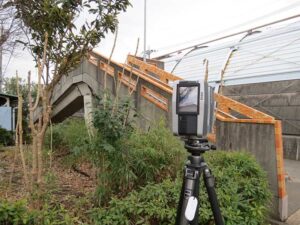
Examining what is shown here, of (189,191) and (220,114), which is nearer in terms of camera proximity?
(189,191)

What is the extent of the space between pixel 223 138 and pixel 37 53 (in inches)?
113

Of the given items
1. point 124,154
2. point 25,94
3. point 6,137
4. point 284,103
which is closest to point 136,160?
point 124,154

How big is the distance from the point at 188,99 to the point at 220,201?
153cm

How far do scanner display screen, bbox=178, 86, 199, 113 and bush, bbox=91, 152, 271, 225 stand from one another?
126 cm

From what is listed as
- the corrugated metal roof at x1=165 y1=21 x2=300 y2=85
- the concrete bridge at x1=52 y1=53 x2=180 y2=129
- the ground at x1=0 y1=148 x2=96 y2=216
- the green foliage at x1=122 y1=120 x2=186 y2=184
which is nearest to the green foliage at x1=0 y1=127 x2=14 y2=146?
the concrete bridge at x1=52 y1=53 x2=180 y2=129

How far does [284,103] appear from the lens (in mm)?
7887

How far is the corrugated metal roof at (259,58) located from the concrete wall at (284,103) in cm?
25

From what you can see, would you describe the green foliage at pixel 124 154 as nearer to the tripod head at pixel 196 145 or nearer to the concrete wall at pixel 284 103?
the tripod head at pixel 196 145

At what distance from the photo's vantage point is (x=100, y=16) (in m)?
3.47

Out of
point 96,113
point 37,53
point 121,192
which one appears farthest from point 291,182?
point 37,53

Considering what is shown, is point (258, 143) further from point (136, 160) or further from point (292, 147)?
point (292, 147)

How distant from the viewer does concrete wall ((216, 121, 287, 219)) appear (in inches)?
137

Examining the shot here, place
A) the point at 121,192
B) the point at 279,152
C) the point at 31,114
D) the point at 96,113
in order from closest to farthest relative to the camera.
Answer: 1. the point at 31,114
2. the point at 96,113
3. the point at 121,192
4. the point at 279,152

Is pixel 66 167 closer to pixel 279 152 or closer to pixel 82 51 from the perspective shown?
pixel 82 51
